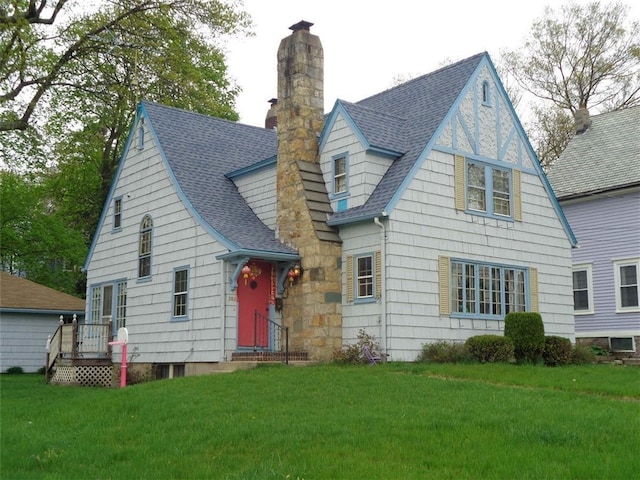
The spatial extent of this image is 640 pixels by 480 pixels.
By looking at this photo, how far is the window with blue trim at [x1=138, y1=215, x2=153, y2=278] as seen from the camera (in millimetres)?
22375

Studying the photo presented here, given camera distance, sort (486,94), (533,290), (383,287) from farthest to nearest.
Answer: (533,290)
(486,94)
(383,287)

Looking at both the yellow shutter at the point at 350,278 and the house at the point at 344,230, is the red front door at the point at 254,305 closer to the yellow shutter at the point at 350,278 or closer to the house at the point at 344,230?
the house at the point at 344,230

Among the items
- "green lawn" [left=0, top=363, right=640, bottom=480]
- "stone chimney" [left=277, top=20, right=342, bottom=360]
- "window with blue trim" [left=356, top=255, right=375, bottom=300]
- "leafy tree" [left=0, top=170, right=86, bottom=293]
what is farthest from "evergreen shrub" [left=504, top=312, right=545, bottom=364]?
"leafy tree" [left=0, top=170, right=86, bottom=293]

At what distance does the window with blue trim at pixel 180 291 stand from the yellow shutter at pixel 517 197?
8825mm

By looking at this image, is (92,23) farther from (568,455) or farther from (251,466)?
(568,455)

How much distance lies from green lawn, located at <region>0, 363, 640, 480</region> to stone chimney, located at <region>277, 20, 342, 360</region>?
3983 millimetres

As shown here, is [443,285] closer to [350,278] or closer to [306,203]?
[350,278]

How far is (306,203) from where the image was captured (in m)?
19.3

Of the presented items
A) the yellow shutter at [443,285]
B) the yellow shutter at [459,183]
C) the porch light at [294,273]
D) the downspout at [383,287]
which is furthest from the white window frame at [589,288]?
the porch light at [294,273]

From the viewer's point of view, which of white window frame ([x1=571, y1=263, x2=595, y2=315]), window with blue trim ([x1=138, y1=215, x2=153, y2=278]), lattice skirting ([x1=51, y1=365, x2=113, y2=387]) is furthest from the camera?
white window frame ([x1=571, y1=263, x2=595, y2=315])

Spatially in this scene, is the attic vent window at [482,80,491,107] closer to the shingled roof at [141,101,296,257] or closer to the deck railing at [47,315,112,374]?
the shingled roof at [141,101,296,257]

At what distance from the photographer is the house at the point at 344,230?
18609 millimetres

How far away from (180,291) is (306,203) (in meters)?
4.23

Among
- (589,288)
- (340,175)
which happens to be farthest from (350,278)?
(589,288)
